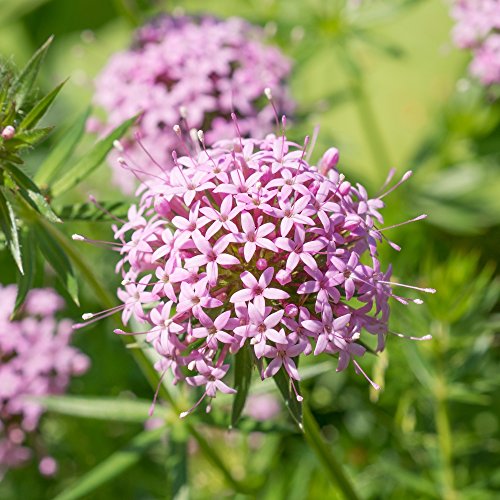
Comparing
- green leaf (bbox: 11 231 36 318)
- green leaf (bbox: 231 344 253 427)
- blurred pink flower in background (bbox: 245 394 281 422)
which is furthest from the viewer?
blurred pink flower in background (bbox: 245 394 281 422)

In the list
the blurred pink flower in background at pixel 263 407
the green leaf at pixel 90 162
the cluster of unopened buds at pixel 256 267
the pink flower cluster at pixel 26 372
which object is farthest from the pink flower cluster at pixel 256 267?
the blurred pink flower in background at pixel 263 407

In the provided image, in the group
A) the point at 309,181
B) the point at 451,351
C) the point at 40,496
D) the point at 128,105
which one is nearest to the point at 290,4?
the point at 128,105

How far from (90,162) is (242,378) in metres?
0.98

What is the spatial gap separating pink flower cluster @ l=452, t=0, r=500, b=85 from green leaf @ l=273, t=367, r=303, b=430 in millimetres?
2414

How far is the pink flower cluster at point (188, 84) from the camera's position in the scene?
3.63 metres

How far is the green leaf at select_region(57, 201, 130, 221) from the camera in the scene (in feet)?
8.80

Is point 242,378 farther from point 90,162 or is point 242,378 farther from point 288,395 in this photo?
point 90,162

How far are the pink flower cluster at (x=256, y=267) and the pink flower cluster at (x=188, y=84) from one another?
1.26 meters

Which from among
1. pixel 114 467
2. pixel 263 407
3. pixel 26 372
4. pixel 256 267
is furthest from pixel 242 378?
pixel 263 407

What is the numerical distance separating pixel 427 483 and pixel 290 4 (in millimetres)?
2934

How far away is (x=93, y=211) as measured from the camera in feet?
8.94

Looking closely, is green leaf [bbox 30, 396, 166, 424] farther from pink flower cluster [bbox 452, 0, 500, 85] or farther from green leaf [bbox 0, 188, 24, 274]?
pink flower cluster [bbox 452, 0, 500, 85]

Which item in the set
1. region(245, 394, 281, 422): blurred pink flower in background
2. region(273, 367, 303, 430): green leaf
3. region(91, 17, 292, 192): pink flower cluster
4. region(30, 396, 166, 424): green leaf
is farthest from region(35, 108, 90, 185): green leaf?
region(245, 394, 281, 422): blurred pink flower in background

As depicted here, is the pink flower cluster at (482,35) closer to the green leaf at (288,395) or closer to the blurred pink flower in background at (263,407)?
the blurred pink flower in background at (263,407)
